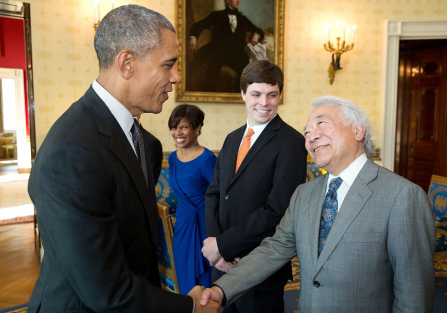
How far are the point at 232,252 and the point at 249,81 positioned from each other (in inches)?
37.7

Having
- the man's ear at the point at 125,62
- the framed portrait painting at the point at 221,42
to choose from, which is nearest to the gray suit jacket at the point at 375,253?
the man's ear at the point at 125,62

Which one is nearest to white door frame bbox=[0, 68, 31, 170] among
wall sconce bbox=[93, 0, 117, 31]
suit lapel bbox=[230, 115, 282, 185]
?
wall sconce bbox=[93, 0, 117, 31]

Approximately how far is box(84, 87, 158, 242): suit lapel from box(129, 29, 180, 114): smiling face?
12cm

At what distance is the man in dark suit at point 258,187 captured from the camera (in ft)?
6.42

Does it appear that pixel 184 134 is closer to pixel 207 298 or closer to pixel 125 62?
pixel 207 298

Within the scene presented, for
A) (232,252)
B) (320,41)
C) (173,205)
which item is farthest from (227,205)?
(320,41)

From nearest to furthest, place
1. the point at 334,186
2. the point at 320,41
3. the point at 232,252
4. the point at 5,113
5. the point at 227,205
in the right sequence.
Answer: the point at 334,186 → the point at 232,252 → the point at 227,205 → the point at 320,41 → the point at 5,113

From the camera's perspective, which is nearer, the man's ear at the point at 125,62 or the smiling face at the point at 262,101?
the man's ear at the point at 125,62

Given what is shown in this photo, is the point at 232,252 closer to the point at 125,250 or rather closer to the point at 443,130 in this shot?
the point at 125,250

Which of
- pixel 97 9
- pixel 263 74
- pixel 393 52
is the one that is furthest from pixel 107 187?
pixel 393 52

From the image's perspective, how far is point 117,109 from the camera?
129 centimetres

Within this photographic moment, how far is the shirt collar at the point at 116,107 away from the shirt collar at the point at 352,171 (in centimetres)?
90

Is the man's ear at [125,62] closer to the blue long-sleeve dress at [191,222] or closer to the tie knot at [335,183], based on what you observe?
the tie knot at [335,183]

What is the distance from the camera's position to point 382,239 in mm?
1425
